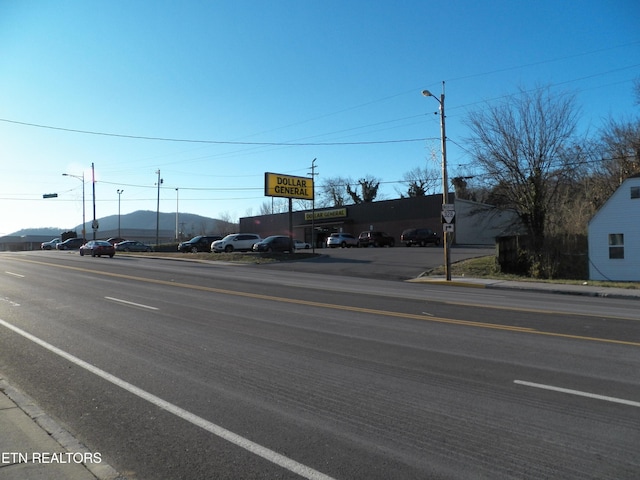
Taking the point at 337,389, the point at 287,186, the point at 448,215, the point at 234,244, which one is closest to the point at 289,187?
the point at 287,186

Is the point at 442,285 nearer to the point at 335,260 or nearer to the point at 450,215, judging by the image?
the point at 450,215

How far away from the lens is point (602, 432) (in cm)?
437

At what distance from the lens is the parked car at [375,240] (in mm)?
51531

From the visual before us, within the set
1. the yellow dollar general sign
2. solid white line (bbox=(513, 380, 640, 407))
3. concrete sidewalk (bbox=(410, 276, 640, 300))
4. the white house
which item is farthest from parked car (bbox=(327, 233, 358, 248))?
solid white line (bbox=(513, 380, 640, 407))

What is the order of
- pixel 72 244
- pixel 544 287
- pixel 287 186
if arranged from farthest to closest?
1. pixel 72 244
2. pixel 287 186
3. pixel 544 287

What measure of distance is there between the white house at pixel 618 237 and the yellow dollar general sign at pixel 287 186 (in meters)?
22.9

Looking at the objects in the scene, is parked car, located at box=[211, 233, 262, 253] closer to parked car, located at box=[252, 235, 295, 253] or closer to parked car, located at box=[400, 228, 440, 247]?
parked car, located at box=[252, 235, 295, 253]

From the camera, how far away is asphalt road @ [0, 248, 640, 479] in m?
3.93

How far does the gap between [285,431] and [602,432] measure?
2953 mm

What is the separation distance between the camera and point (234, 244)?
147 ft

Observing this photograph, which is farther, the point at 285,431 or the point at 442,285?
the point at 442,285

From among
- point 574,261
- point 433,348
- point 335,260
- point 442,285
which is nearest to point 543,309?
point 433,348

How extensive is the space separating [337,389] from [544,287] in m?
17.1

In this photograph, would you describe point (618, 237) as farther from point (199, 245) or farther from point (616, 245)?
point (199, 245)
